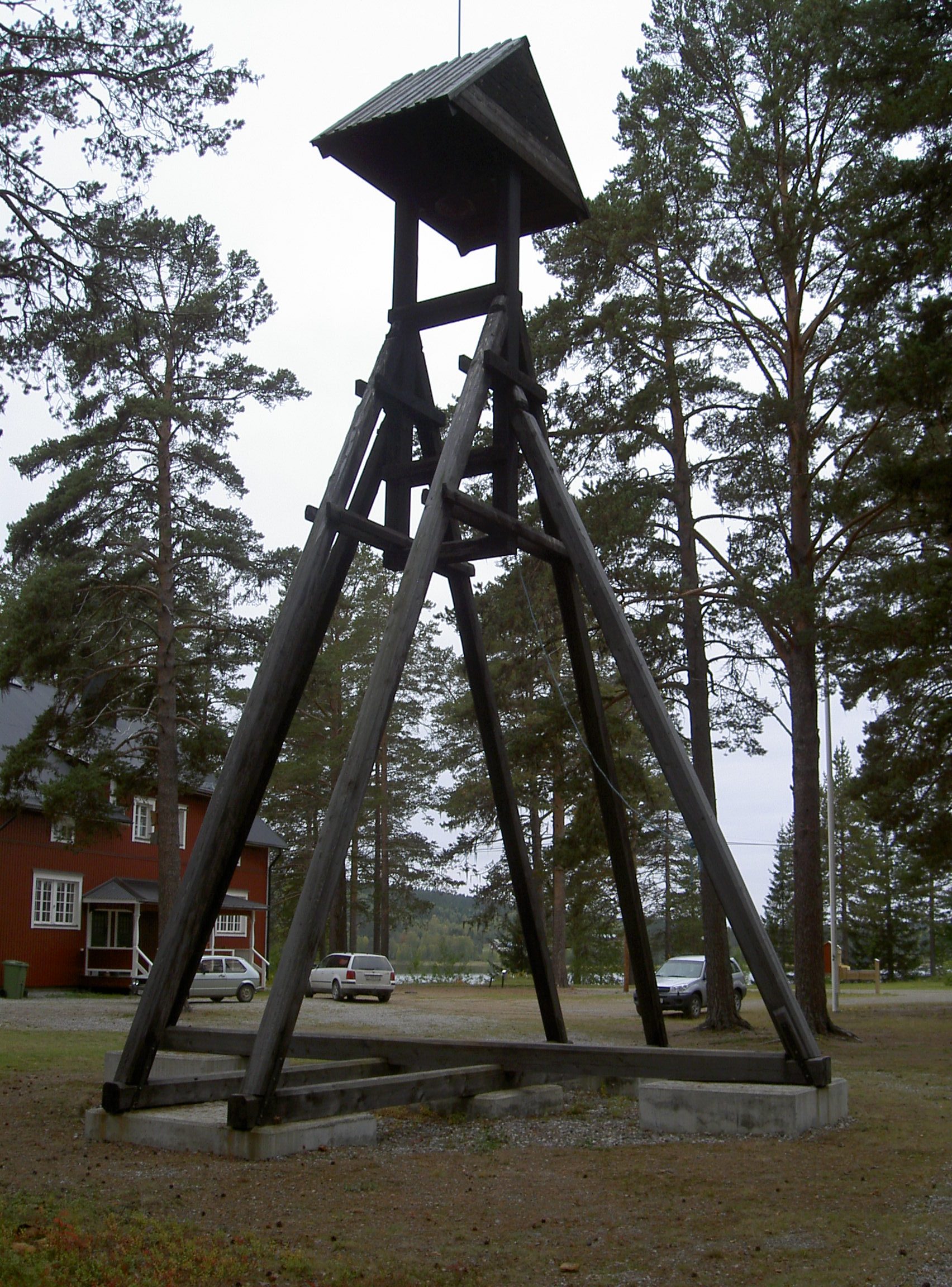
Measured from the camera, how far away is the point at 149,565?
2417 centimetres

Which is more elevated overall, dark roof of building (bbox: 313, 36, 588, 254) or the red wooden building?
dark roof of building (bbox: 313, 36, 588, 254)

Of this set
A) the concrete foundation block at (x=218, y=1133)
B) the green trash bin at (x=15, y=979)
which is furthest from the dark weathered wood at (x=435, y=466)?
the green trash bin at (x=15, y=979)

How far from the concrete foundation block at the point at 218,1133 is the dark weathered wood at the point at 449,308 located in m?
5.81

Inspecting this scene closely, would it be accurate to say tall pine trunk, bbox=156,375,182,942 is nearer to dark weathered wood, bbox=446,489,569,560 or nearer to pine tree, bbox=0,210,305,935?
pine tree, bbox=0,210,305,935

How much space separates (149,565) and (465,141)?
16.6 meters

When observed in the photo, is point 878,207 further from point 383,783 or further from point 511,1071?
point 383,783

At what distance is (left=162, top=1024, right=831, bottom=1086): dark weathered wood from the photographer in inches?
307

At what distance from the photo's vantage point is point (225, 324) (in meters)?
25.3

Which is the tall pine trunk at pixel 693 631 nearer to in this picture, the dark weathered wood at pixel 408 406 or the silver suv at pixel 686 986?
the silver suv at pixel 686 986

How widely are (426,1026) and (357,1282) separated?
19464mm

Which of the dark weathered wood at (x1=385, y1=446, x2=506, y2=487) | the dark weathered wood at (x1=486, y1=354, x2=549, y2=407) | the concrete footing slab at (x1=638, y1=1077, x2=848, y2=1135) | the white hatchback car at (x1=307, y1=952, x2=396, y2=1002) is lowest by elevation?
the white hatchback car at (x1=307, y1=952, x2=396, y2=1002)

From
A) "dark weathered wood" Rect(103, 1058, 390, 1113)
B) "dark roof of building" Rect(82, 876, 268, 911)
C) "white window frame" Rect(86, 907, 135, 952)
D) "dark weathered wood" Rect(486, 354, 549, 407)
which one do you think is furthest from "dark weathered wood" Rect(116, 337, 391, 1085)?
"white window frame" Rect(86, 907, 135, 952)

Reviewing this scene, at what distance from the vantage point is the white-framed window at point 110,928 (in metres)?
32.9

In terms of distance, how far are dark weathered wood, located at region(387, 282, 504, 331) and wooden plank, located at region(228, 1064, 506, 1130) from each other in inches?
221
